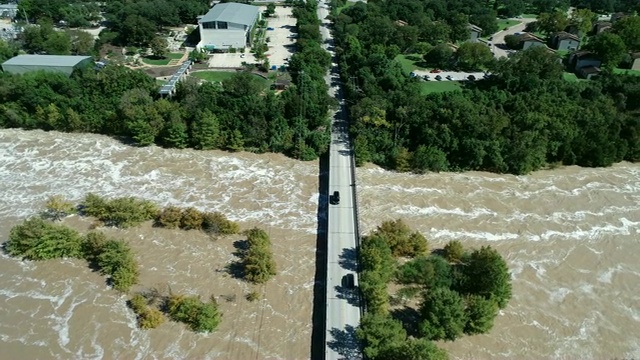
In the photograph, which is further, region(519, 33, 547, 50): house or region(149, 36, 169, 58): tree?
region(519, 33, 547, 50): house

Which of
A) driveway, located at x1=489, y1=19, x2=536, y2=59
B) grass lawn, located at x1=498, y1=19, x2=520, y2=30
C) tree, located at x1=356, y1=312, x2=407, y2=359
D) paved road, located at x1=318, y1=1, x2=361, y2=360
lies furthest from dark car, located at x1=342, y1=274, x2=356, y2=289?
grass lawn, located at x1=498, y1=19, x2=520, y2=30

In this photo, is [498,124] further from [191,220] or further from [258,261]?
[191,220]

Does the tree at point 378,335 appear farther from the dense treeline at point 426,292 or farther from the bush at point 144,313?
the bush at point 144,313

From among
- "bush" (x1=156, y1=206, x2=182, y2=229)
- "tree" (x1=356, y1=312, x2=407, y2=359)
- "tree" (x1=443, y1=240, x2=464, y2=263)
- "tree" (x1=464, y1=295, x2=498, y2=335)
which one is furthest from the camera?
"bush" (x1=156, y1=206, x2=182, y2=229)

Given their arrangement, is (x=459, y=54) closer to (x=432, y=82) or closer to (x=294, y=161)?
(x=432, y=82)

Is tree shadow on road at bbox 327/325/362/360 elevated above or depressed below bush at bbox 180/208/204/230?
below

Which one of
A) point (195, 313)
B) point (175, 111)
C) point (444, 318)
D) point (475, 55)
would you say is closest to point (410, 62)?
point (475, 55)

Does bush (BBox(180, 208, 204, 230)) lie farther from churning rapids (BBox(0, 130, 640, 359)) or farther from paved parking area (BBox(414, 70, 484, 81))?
paved parking area (BBox(414, 70, 484, 81))
